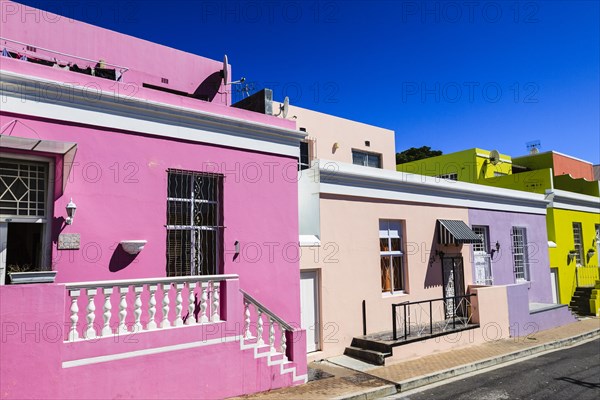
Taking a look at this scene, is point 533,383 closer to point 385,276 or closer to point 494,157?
point 385,276

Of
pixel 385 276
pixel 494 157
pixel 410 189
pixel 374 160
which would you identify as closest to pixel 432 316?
pixel 385 276

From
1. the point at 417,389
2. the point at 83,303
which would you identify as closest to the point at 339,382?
the point at 417,389

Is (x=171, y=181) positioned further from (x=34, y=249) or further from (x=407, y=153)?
(x=407, y=153)

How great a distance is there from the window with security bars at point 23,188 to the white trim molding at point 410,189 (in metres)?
5.88

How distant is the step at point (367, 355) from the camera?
9.87 meters

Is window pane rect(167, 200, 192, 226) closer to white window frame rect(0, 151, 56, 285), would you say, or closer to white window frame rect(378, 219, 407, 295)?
white window frame rect(0, 151, 56, 285)

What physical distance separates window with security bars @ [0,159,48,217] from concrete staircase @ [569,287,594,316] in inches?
802

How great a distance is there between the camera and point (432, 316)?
12.9m

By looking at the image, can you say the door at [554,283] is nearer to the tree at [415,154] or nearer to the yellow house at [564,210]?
the yellow house at [564,210]

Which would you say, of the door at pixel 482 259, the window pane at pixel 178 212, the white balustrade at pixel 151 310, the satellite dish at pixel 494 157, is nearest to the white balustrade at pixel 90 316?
the white balustrade at pixel 151 310

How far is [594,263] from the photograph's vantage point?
21188 millimetres

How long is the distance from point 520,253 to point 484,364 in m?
7.88

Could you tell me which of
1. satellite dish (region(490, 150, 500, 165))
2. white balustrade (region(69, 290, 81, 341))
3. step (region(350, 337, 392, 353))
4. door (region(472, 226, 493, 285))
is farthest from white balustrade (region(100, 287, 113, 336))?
satellite dish (region(490, 150, 500, 165))

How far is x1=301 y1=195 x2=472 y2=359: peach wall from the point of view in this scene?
10.4 meters
